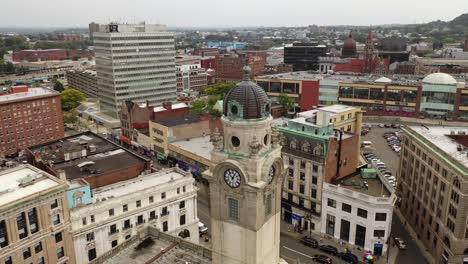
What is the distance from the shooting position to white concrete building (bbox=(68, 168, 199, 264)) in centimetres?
5672

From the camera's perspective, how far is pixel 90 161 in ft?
235

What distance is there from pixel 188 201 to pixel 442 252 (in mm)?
42284

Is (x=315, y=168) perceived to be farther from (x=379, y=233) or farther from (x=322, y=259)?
(x=322, y=259)

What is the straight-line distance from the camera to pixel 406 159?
3066 inches

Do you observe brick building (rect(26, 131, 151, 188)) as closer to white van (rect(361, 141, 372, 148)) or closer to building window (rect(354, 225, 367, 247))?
building window (rect(354, 225, 367, 247))

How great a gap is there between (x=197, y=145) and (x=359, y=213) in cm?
5399

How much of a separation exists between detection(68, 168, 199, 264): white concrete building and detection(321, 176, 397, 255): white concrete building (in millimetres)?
24502

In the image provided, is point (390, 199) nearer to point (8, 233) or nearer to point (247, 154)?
point (247, 154)

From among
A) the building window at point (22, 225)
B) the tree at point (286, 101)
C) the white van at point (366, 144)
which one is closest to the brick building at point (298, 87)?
the tree at point (286, 101)

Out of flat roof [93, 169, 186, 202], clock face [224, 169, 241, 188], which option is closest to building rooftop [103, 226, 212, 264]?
clock face [224, 169, 241, 188]

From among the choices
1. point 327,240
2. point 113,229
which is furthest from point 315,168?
point 113,229

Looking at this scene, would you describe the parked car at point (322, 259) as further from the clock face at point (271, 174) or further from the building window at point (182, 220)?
the clock face at point (271, 174)

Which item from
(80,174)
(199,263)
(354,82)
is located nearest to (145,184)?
(80,174)

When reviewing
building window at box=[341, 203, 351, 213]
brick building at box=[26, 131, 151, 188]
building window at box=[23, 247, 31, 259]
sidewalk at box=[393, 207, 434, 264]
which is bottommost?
sidewalk at box=[393, 207, 434, 264]
